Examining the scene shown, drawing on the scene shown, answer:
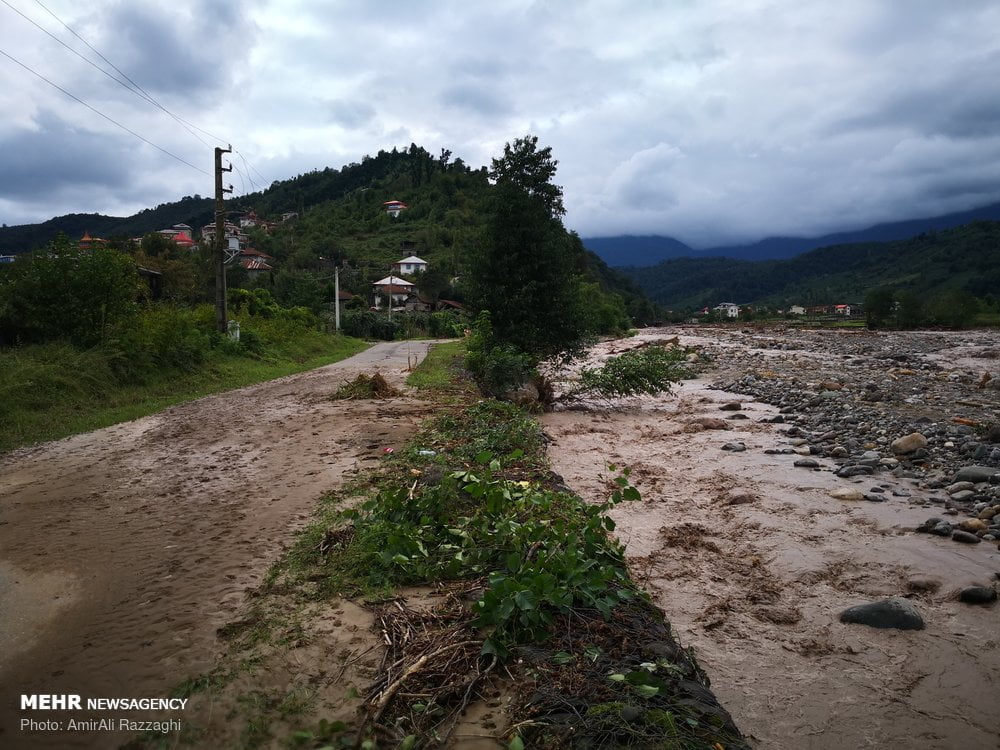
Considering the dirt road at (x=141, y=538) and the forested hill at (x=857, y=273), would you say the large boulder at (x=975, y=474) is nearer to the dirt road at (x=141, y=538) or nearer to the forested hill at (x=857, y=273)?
the dirt road at (x=141, y=538)

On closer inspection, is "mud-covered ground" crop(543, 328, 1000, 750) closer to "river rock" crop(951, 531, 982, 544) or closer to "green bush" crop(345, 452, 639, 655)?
"river rock" crop(951, 531, 982, 544)

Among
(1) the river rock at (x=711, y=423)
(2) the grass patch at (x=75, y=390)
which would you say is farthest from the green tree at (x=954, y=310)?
(2) the grass patch at (x=75, y=390)

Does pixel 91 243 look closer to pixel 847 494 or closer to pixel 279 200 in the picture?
pixel 847 494

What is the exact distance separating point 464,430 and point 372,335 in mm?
37092

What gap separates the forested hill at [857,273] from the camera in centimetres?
7856

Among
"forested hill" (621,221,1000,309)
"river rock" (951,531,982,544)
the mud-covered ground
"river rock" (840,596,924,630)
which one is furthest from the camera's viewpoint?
"forested hill" (621,221,1000,309)

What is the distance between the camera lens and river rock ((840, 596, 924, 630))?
14.1ft

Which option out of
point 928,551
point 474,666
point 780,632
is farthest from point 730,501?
point 474,666

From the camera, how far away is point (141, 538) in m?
4.93

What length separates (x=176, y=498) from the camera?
6.05 meters

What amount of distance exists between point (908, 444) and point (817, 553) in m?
4.54

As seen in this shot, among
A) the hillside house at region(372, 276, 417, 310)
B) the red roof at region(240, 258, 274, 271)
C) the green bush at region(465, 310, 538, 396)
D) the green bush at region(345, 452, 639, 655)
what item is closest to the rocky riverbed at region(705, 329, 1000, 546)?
the green bush at region(345, 452, 639, 655)

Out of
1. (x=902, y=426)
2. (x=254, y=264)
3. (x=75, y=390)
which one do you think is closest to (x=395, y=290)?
(x=254, y=264)

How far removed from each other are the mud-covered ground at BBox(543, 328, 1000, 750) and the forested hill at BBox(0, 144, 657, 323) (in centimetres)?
3912
